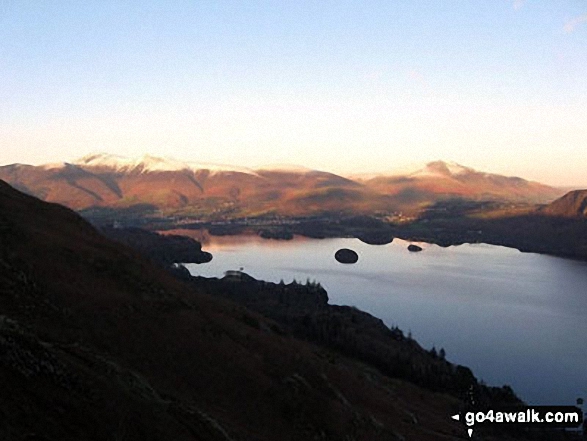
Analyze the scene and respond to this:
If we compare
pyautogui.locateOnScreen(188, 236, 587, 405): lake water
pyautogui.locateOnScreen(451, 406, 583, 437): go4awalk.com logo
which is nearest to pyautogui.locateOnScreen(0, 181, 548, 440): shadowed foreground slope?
pyautogui.locateOnScreen(451, 406, 583, 437): go4awalk.com logo

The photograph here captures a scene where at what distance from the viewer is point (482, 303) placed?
11181cm

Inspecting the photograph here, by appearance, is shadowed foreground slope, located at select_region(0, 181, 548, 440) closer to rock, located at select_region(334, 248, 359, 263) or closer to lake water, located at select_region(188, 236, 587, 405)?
lake water, located at select_region(188, 236, 587, 405)

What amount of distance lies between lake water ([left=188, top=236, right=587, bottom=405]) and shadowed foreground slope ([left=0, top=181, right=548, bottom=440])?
43109mm

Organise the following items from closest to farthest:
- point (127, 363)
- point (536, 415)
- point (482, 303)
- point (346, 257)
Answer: point (127, 363)
point (536, 415)
point (482, 303)
point (346, 257)

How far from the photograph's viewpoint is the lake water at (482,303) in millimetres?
75188

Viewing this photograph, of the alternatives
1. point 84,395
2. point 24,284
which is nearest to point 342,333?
point 24,284

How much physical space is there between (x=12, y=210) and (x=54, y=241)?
18.1ft

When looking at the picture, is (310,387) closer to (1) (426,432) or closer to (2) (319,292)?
(1) (426,432)

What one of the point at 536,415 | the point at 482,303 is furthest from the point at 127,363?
the point at 482,303

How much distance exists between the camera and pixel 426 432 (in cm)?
3769

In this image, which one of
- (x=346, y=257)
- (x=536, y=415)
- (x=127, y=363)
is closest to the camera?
(x=127, y=363)

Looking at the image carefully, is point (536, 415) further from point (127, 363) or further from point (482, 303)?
point (482, 303)

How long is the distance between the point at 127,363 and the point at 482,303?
103 metres

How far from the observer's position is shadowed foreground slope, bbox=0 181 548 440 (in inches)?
483
